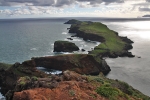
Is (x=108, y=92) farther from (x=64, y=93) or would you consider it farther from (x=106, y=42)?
(x=106, y=42)

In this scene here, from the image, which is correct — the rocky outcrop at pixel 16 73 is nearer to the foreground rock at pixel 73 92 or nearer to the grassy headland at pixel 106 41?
the foreground rock at pixel 73 92

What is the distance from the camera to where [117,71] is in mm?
82062

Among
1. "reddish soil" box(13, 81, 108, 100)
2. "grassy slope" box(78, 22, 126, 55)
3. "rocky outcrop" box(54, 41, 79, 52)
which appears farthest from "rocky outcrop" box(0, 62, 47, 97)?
"rocky outcrop" box(54, 41, 79, 52)

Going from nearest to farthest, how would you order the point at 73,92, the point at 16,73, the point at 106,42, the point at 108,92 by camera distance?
1. the point at 73,92
2. the point at 108,92
3. the point at 16,73
4. the point at 106,42

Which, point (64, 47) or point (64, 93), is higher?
point (64, 93)

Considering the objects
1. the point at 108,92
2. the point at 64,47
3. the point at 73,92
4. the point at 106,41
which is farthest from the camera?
the point at 106,41

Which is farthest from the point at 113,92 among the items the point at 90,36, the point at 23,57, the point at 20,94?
the point at 90,36

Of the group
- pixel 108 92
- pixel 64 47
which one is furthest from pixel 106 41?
pixel 108 92

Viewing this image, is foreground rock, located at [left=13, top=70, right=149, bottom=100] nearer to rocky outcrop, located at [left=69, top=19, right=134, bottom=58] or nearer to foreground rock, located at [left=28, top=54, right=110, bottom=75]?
foreground rock, located at [left=28, top=54, right=110, bottom=75]

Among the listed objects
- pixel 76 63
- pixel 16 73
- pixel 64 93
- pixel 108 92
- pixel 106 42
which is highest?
pixel 64 93

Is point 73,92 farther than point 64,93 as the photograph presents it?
Yes

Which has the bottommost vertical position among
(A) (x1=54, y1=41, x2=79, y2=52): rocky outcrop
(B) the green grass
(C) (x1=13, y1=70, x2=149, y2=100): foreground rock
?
(A) (x1=54, y1=41, x2=79, y2=52): rocky outcrop

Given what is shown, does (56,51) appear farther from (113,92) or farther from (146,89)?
(113,92)

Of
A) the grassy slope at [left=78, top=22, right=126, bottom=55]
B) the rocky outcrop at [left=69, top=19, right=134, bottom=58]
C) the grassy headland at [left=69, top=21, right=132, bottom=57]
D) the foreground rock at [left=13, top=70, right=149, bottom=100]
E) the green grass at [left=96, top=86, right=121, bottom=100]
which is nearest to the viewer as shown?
the foreground rock at [left=13, top=70, right=149, bottom=100]
